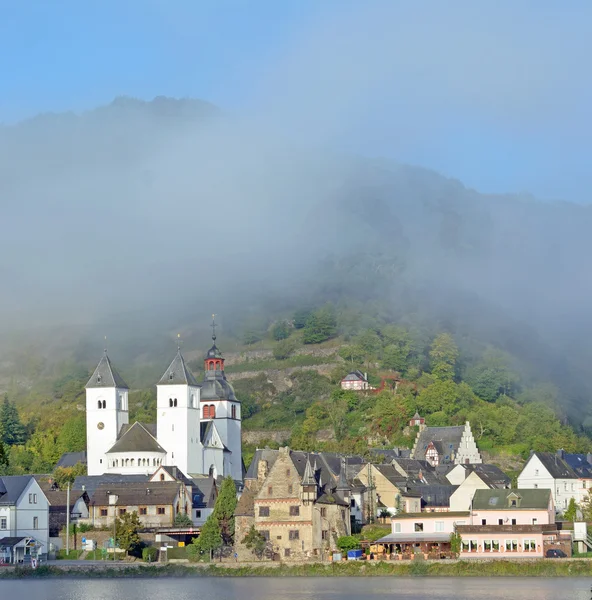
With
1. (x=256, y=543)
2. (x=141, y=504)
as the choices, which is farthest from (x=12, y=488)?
(x=256, y=543)

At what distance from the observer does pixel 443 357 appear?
540 feet

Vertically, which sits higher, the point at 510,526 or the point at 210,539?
the point at 510,526

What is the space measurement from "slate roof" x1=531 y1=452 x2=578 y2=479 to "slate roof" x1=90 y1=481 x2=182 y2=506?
30734mm

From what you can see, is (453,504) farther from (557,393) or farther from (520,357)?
(520,357)

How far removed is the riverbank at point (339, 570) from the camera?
245ft

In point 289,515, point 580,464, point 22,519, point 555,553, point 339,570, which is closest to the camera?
point 339,570

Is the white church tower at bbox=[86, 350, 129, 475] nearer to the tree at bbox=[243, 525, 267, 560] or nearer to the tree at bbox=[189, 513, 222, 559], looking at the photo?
the tree at bbox=[189, 513, 222, 559]

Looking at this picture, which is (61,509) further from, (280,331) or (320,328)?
(280,331)

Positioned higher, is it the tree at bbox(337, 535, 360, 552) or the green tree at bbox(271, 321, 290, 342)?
the green tree at bbox(271, 321, 290, 342)

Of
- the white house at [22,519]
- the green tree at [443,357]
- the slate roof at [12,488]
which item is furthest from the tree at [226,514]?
the green tree at [443,357]

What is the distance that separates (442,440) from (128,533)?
167ft

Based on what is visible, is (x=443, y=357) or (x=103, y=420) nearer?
(x=103, y=420)

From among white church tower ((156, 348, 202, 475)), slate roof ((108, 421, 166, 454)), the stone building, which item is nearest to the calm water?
the stone building

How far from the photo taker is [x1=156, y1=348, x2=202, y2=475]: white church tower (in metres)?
126
